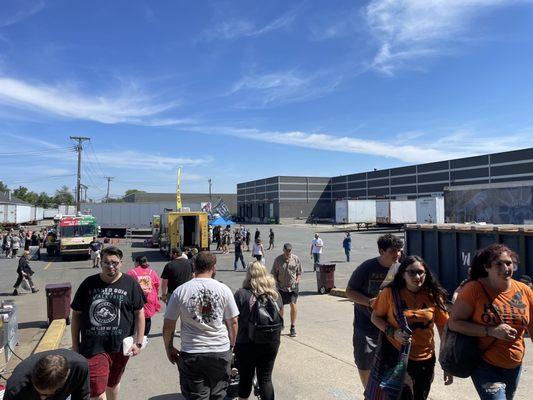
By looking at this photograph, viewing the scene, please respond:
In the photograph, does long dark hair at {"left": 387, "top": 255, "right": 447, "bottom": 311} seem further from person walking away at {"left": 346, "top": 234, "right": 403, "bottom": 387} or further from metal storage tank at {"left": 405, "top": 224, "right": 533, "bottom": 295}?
metal storage tank at {"left": 405, "top": 224, "right": 533, "bottom": 295}

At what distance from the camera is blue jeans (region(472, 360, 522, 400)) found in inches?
126

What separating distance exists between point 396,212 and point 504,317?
5079 centimetres

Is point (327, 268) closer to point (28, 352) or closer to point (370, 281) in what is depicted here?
point (28, 352)

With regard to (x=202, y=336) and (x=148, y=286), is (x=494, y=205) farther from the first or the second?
(x=202, y=336)

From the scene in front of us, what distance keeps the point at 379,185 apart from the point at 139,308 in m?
86.2

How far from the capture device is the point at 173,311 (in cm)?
382

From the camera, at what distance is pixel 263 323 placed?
4176 millimetres

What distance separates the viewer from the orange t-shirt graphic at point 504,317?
Answer: 10.7 ft

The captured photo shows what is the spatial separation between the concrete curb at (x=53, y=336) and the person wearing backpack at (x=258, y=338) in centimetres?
446

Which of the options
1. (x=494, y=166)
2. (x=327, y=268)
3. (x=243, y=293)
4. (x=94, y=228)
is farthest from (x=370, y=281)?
(x=494, y=166)

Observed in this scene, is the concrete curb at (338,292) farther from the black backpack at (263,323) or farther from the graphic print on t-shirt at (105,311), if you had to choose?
the graphic print on t-shirt at (105,311)

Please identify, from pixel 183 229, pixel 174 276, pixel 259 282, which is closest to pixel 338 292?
pixel 174 276

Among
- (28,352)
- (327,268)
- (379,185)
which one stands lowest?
(28,352)

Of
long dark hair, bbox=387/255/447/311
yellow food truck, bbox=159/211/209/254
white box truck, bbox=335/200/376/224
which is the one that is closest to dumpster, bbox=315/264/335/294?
long dark hair, bbox=387/255/447/311
